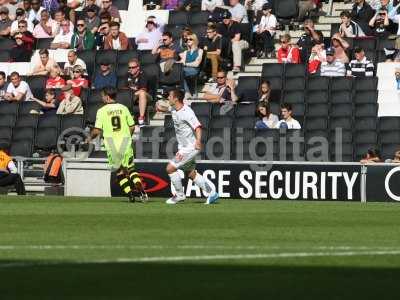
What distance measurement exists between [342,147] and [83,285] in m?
18.7

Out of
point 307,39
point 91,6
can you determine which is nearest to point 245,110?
point 307,39

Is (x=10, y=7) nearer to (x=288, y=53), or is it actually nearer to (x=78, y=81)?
(x=78, y=81)

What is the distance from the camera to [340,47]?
93.0 feet

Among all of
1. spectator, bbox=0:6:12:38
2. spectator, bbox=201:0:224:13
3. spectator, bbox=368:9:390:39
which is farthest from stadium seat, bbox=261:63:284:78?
spectator, bbox=0:6:12:38

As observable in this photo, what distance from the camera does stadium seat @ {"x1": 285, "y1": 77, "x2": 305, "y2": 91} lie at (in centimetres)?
2864

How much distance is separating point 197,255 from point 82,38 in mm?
21740

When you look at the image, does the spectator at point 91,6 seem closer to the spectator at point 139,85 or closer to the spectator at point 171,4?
the spectator at point 171,4

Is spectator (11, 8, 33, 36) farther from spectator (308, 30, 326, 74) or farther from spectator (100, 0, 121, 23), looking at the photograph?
spectator (308, 30, 326, 74)

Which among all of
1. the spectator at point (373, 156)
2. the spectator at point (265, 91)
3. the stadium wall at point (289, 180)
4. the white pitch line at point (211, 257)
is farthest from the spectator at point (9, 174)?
the white pitch line at point (211, 257)

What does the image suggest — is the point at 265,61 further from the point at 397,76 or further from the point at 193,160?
the point at 193,160

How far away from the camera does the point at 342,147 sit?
1071 inches

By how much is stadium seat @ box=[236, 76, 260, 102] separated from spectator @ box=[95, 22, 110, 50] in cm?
427

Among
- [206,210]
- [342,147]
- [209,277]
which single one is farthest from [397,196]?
[209,277]

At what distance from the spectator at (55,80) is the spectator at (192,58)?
10.1 ft
